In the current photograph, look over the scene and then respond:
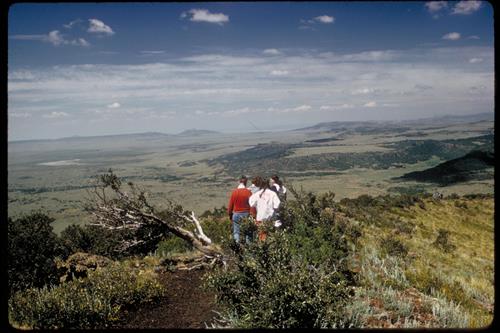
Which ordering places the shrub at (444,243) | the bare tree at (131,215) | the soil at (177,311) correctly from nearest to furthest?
the soil at (177,311) < the bare tree at (131,215) < the shrub at (444,243)

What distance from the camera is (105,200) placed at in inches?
307

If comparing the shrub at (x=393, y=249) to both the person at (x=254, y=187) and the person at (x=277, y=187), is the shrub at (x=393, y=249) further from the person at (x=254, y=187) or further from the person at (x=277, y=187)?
the person at (x=254, y=187)

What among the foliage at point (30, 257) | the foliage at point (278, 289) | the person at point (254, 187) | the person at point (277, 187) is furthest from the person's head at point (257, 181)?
the foliage at point (30, 257)

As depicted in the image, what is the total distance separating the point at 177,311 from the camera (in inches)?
239

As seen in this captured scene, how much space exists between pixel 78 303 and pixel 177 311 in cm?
139

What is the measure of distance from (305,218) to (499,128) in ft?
21.4

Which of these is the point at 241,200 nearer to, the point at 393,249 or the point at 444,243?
the point at 393,249

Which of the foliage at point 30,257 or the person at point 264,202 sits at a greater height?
the person at point 264,202

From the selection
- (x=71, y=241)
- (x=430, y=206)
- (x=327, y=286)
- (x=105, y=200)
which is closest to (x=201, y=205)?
(x=430, y=206)

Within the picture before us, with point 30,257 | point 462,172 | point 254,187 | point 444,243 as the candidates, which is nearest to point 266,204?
point 254,187

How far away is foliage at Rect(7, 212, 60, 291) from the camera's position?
21.8ft

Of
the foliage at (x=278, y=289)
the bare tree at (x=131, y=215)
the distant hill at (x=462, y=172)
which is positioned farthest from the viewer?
the distant hill at (x=462, y=172)

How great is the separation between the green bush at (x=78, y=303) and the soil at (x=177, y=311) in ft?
0.60

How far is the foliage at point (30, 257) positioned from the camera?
261 inches
